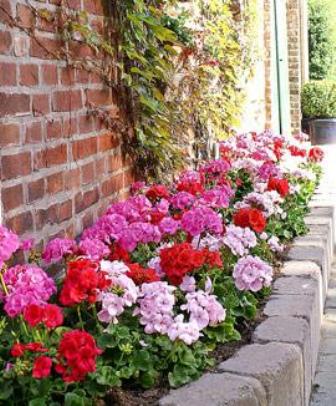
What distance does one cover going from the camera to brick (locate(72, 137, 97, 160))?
3.10 meters

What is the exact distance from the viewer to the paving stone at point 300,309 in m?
2.78

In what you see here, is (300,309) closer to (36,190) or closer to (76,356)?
(36,190)

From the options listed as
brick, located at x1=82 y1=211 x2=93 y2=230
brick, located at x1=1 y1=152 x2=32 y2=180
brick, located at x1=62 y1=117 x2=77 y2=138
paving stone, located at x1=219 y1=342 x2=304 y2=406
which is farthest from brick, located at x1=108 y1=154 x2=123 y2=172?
paving stone, located at x1=219 y1=342 x2=304 y2=406

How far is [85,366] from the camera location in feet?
5.77

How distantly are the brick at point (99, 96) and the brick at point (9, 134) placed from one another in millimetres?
780

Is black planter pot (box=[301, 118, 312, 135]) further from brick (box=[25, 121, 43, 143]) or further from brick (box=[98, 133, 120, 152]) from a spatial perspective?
brick (box=[25, 121, 43, 143])

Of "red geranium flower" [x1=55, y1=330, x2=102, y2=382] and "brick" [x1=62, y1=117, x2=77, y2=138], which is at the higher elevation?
"brick" [x1=62, y1=117, x2=77, y2=138]

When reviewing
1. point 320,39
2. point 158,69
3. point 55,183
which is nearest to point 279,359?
point 55,183

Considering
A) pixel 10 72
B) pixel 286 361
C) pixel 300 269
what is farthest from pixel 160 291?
pixel 300 269

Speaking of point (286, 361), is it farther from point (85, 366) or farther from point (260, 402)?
point (85, 366)

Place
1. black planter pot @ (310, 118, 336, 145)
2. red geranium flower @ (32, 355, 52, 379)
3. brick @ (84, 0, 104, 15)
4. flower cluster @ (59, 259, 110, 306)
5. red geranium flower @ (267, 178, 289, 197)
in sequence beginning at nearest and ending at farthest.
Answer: red geranium flower @ (32, 355, 52, 379) → flower cluster @ (59, 259, 110, 306) → brick @ (84, 0, 104, 15) → red geranium flower @ (267, 178, 289, 197) → black planter pot @ (310, 118, 336, 145)

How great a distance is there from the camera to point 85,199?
3.22 metres

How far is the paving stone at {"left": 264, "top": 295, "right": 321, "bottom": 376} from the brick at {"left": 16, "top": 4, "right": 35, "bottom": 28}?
1.30 meters

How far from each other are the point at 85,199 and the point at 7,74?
858mm
